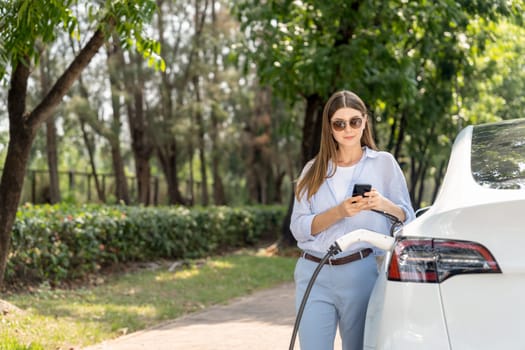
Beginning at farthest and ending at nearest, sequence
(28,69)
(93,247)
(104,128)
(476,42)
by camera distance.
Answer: (104,128) → (476,42) → (93,247) → (28,69)

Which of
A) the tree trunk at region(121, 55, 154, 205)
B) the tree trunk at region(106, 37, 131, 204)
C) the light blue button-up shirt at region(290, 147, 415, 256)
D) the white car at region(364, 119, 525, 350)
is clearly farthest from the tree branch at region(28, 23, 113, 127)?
the tree trunk at region(121, 55, 154, 205)

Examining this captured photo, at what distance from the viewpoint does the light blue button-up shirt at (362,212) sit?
3566mm

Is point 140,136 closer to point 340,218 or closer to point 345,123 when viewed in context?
point 345,123

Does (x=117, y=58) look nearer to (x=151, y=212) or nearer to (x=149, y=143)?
(x=149, y=143)

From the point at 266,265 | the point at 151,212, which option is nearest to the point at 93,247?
the point at 151,212

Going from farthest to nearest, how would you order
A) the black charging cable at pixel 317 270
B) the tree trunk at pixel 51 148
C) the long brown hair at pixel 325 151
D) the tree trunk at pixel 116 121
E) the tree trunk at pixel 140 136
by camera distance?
the tree trunk at pixel 140 136 → the tree trunk at pixel 116 121 → the tree trunk at pixel 51 148 → the long brown hair at pixel 325 151 → the black charging cable at pixel 317 270

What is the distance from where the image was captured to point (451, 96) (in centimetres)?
2023

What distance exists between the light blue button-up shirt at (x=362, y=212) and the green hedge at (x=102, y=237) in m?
7.24

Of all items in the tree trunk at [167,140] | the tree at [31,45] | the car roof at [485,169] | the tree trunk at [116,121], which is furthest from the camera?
the tree trunk at [167,140]

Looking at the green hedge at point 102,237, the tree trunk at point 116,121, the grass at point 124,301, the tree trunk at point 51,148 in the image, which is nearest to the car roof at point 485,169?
the grass at point 124,301

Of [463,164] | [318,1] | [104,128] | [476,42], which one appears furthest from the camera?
[104,128]

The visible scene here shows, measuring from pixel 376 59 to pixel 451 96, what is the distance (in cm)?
657

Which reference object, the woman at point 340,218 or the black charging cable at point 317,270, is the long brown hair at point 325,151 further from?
the black charging cable at point 317,270

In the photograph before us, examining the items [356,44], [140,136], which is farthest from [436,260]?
[140,136]
